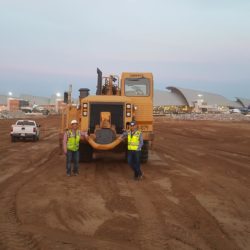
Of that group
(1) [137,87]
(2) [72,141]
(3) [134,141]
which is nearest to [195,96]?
(1) [137,87]

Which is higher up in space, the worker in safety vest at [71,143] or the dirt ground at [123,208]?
the worker in safety vest at [71,143]

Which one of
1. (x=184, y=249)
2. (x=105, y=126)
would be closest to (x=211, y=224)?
(x=184, y=249)

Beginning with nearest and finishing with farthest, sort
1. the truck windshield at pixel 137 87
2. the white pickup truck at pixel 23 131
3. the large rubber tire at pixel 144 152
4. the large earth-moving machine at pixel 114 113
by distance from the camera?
the large earth-moving machine at pixel 114 113 → the large rubber tire at pixel 144 152 → the truck windshield at pixel 137 87 → the white pickup truck at pixel 23 131

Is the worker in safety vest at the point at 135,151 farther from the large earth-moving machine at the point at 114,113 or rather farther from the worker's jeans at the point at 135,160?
the large earth-moving machine at the point at 114,113

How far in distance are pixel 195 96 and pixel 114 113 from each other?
140 m

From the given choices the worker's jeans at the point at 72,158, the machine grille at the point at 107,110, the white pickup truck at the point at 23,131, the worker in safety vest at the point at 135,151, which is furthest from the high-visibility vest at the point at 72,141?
the white pickup truck at the point at 23,131

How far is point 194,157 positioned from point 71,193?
10836 mm

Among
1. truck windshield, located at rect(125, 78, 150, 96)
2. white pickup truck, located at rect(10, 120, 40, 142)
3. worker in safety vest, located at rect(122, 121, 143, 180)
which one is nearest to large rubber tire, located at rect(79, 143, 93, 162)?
truck windshield, located at rect(125, 78, 150, 96)

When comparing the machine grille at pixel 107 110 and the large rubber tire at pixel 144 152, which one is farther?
the large rubber tire at pixel 144 152

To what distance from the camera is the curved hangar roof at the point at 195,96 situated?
14988cm

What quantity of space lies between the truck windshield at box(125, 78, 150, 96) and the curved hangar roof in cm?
12759

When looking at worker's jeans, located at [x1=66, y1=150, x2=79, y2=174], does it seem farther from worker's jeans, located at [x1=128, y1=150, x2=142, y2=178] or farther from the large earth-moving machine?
worker's jeans, located at [x1=128, y1=150, x2=142, y2=178]

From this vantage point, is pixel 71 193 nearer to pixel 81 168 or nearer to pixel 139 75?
pixel 81 168

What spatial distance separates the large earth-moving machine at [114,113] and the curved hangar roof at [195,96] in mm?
127692
